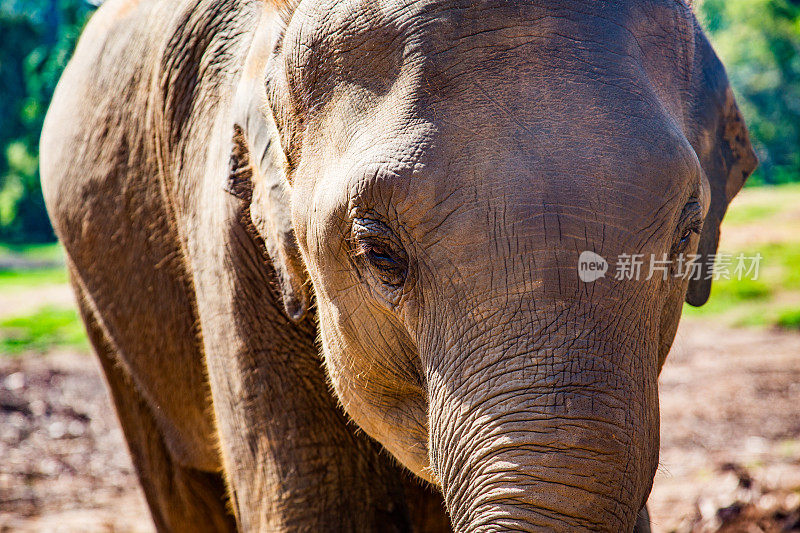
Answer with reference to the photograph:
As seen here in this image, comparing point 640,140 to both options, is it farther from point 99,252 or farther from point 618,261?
point 99,252

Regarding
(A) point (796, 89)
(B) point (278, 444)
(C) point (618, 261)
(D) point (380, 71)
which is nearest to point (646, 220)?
(C) point (618, 261)

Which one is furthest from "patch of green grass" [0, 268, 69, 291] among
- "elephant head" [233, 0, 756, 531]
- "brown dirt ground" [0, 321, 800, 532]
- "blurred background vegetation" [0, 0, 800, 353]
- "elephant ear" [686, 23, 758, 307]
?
"elephant head" [233, 0, 756, 531]

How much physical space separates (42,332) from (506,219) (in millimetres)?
11116

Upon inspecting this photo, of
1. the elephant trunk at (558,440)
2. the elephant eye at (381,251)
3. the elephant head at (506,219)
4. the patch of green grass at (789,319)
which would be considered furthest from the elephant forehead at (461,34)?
the patch of green grass at (789,319)

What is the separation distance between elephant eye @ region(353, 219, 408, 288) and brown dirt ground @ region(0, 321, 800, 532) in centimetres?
200

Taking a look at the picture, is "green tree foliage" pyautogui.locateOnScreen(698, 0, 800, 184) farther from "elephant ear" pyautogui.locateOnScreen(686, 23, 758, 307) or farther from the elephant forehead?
the elephant forehead

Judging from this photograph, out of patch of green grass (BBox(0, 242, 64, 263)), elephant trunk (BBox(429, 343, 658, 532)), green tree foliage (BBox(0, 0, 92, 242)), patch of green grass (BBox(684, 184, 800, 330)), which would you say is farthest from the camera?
green tree foliage (BBox(0, 0, 92, 242))

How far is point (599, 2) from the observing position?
1.80 meters

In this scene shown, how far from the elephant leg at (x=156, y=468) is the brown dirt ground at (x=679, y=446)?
4.57ft

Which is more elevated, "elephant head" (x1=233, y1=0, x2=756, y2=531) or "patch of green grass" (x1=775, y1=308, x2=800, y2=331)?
"elephant head" (x1=233, y1=0, x2=756, y2=531)

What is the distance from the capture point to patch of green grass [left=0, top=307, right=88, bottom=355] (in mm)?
10805

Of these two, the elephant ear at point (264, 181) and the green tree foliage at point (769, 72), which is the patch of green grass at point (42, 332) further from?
the green tree foliage at point (769, 72)

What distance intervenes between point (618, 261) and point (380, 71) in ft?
1.93

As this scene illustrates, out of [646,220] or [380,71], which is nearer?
[646,220]
